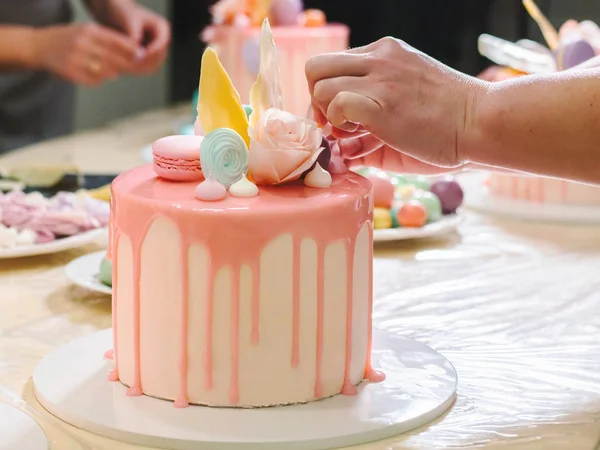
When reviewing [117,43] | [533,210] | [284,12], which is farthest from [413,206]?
[117,43]

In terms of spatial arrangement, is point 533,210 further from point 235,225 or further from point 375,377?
point 235,225

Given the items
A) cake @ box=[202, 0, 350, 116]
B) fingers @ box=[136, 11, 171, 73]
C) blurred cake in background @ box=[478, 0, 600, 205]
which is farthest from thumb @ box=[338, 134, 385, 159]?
fingers @ box=[136, 11, 171, 73]

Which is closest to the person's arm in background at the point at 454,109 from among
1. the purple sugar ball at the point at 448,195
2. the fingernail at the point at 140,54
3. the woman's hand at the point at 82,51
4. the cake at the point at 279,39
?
the purple sugar ball at the point at 448,195

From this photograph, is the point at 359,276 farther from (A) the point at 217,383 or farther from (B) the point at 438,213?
(B) the point at 438,213

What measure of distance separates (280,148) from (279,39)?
1.62 meters

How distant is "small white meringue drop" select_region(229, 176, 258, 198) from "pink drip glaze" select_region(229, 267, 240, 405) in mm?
88

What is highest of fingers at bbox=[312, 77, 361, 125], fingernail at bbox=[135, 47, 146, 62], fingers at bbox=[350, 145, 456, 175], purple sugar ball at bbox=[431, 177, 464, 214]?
fingers at bbox=[312, 77, 361, 125]

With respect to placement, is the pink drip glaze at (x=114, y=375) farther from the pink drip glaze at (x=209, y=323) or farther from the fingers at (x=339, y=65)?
the fingers at (x=339, y=65)

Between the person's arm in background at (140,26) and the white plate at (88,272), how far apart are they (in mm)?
1835

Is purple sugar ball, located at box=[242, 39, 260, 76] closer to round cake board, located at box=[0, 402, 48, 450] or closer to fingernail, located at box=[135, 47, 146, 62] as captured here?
fingernail, located at box=[135, 47, 146, 62]

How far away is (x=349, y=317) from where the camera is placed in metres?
1.12

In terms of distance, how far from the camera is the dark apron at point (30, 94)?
307 cm

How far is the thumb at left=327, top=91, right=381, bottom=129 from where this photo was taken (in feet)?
3.66

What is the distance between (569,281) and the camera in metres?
1.62
